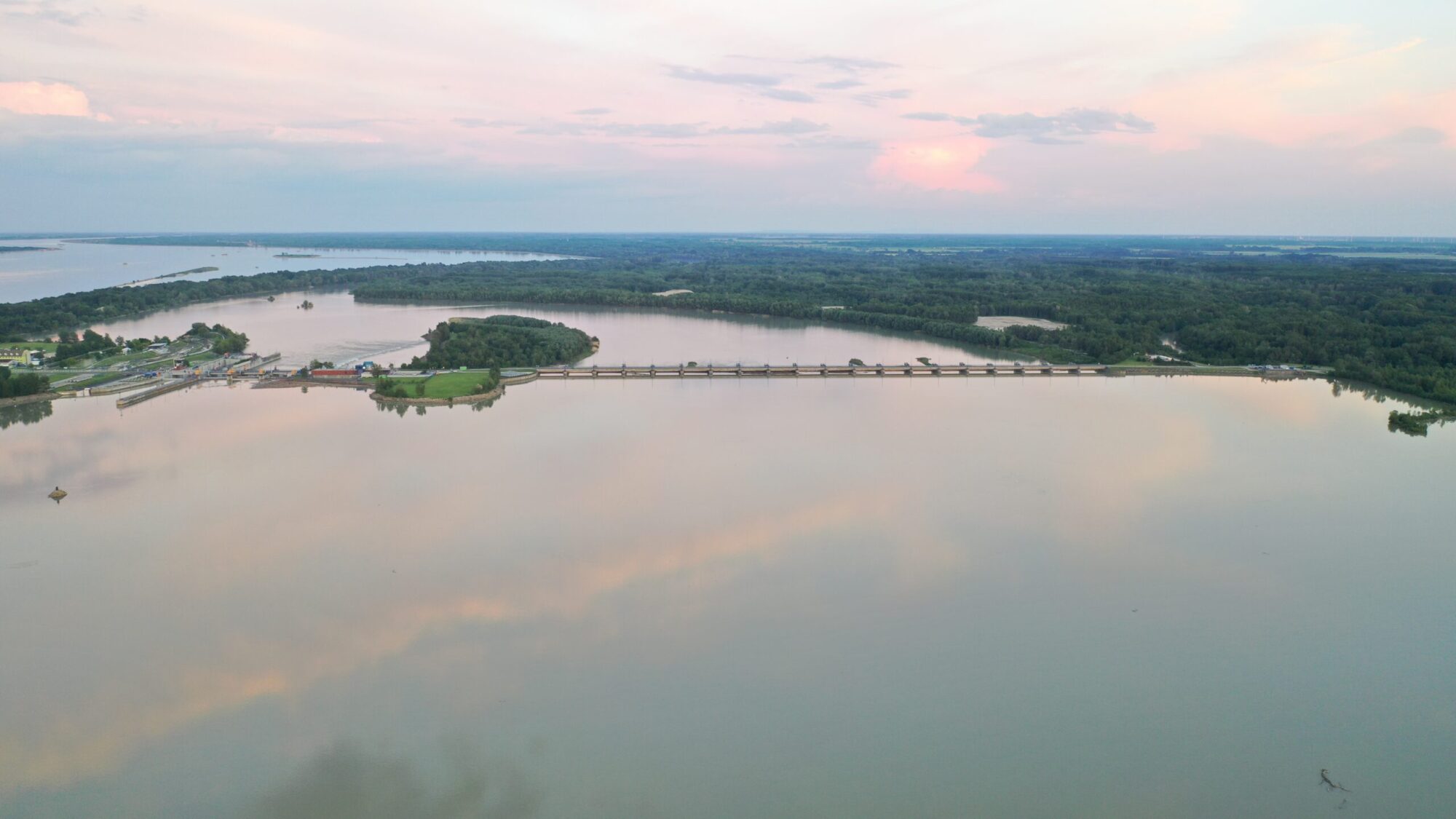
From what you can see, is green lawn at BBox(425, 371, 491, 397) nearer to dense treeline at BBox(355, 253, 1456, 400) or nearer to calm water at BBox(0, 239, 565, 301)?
dense treeline at BBox(355, 253, 1456, 400)

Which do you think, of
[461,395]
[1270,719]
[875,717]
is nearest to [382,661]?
[875,717]

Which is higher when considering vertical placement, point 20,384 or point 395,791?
point 20,384

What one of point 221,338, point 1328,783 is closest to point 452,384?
point 221,338

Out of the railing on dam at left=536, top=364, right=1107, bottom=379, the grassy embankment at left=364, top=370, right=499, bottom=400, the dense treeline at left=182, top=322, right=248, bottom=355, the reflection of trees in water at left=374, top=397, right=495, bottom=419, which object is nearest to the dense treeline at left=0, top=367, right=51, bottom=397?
the dense treeline at left=182, top=322, right=248, bottom=355

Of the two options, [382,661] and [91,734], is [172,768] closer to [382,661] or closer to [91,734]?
[91,734]

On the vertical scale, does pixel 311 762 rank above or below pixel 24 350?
below

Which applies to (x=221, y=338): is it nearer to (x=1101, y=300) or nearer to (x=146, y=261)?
(x=1101, y=300)
